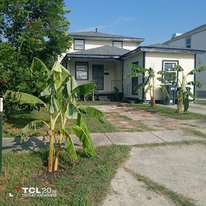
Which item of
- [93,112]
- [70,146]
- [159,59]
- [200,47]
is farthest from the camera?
[200,47]

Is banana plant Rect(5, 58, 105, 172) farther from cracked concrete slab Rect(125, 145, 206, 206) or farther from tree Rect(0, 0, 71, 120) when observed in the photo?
tree Rect(0, 0, 71, 120)

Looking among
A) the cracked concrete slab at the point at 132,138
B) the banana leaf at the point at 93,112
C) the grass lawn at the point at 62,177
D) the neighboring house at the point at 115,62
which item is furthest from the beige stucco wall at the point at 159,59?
the banana leaf at the point at 93,112

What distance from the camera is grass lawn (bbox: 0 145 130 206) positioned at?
267 centimetres

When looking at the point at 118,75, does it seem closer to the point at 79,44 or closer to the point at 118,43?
the point at 79,44

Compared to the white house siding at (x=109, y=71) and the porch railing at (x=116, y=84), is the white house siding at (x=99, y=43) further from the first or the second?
the porch railing at (x=116, y=84)

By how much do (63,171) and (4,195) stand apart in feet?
3.27

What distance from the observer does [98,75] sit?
18297mm

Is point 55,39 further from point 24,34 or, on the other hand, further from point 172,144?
point 172,144

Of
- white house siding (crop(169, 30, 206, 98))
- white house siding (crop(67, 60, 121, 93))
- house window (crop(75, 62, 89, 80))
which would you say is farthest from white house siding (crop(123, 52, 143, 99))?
white house siding (crop(169, 30, 206, 98))

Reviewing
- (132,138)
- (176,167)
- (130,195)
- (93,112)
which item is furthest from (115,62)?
(130,195)

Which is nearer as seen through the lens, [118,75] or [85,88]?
[85,88]

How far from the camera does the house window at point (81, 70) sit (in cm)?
1762

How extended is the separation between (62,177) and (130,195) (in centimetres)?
116

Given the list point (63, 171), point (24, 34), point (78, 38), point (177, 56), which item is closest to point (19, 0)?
point (24, 34)
